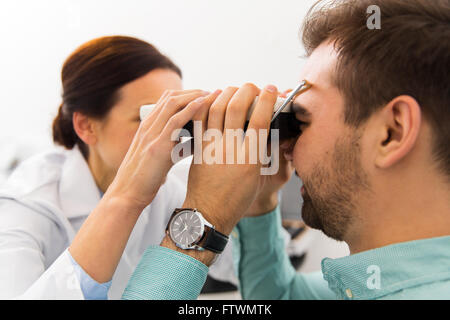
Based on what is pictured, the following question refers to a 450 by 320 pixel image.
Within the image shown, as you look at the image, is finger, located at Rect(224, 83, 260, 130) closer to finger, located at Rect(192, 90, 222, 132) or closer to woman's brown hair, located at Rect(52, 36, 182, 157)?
finger, located at Rect(192, 90, 222, 132)

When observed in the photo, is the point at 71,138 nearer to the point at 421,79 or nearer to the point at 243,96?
the point at 243,96

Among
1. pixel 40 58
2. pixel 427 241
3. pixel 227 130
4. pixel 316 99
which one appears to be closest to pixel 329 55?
pixel 316 99

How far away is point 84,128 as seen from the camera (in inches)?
37.8

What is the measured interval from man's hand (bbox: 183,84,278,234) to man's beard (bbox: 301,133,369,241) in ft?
0.34

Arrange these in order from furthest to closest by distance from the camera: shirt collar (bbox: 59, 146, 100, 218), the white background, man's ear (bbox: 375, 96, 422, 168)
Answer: the white background → shirt collar (bbox: 59, 146, 100, 218) → man's ear (bbox: 375, 96, 422, 168)

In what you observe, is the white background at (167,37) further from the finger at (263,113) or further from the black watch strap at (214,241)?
the black watch strap at (214,241)

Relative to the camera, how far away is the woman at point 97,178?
574 millimetres

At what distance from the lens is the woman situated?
1.88 feet

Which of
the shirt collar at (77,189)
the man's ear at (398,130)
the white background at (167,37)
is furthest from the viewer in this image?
the white background at (167,37)

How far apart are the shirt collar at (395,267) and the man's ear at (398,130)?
12 cm

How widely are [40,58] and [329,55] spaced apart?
945 mm

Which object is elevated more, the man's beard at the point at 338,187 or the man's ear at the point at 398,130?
the man's ear at the point at 398,130

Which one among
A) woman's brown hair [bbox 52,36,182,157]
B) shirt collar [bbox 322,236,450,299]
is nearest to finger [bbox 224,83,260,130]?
shirt collar [bbox 322,236,450,299]

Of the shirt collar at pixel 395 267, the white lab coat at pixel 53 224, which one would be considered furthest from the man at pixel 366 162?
the white lab coat at pixel 53 224
